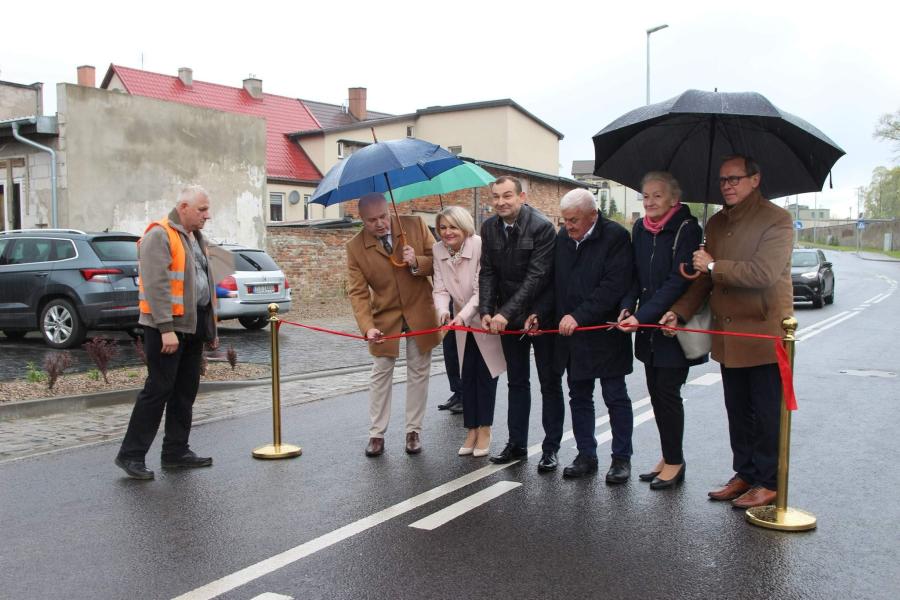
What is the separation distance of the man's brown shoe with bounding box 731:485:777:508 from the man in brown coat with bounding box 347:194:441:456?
7.92 feet

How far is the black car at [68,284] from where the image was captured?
512 inches

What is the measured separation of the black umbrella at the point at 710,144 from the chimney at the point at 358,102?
51.3 meters

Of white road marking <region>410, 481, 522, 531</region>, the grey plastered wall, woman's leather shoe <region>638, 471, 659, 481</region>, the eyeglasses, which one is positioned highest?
the grey plastered wall

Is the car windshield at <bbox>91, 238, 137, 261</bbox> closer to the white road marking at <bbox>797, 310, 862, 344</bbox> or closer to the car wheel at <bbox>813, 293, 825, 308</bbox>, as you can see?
the white road marking at <bbox>797, 310, 862, 344</bbox>

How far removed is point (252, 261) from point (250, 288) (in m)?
0.57

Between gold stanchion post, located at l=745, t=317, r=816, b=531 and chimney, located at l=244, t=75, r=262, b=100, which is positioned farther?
chimney, located at l=244, t=75, r=262, b=100

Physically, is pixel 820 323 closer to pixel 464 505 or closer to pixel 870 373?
pixel 870 373

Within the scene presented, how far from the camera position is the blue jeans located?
19.4 ft

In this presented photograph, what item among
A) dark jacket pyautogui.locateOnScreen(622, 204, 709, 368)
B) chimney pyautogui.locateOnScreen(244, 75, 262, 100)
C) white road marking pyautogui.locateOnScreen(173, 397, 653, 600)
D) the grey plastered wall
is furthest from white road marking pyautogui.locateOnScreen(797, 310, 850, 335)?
chimney pyautogui.locateOnScreen(244, 75, 262, 100)

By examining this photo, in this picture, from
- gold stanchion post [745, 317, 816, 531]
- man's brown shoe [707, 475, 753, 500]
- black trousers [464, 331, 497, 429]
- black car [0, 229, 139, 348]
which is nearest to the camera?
gold stanchion post [745, 317, 816, 531]

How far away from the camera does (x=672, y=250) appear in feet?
18.3

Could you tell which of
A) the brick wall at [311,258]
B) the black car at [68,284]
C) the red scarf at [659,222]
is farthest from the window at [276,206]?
the red scarf at [659,222]

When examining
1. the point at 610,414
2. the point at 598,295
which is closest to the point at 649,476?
the point at 610,414

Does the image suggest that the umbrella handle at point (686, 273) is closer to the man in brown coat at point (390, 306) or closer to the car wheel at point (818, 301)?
the man in brown coat at point (390, 306)
